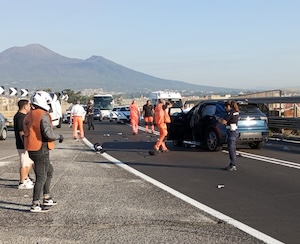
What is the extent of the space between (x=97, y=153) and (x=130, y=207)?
815cm

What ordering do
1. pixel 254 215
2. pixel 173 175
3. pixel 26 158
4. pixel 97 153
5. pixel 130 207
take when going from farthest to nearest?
pixel 97 153 < pixel 173 175 < pixel 26 158 < pixel 130 207 < pixel 254 215

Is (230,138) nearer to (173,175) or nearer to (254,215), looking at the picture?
(173,175)

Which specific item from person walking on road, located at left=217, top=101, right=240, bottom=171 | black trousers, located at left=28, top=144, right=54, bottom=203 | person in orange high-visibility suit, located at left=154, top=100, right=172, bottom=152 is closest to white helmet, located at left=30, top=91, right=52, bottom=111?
black trousers, located at left=28, top=144, right=54, bottom=203

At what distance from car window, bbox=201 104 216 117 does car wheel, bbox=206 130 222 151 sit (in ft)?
2.20

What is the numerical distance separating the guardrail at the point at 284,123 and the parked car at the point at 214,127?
3.74 metres

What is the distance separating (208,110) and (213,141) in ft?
3.94

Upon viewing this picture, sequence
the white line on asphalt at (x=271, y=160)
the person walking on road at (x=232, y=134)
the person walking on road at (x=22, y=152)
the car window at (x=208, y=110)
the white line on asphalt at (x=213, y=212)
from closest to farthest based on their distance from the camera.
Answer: the white line on asphalt at (x=213, y=212), the person walking on road at (x=22, y=152), the person walking on road at (x=232, y=134), the white line on asphalt at (x=271, y=160), the car window at (x=208, y=110)

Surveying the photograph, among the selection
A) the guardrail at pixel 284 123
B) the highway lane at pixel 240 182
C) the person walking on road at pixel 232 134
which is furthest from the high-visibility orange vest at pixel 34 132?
the guardrail at pixel 284 123

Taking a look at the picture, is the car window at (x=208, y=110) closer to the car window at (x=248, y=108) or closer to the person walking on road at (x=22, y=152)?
Result: the car window at (x=248, y=108)

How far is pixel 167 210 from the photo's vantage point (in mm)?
7391

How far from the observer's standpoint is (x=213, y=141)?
15336 millimetres

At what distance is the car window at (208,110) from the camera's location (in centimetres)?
1579

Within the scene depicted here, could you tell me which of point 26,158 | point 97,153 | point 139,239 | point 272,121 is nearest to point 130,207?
point 139,239

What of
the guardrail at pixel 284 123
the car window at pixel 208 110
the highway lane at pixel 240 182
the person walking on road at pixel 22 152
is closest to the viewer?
the highway lane at pixel 240 182
